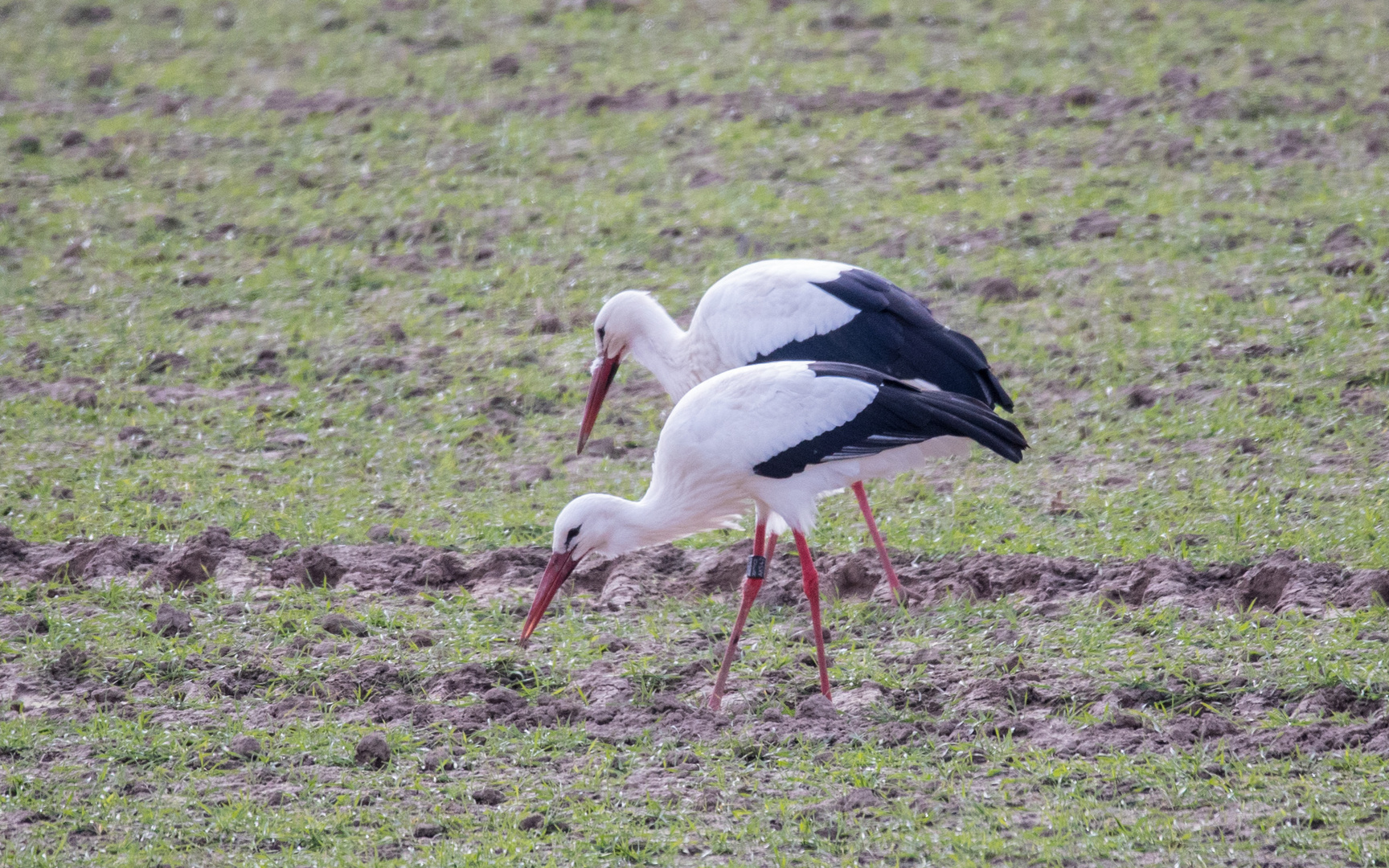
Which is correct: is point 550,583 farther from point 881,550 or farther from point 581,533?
point 881,550

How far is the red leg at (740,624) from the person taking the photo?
498 cm

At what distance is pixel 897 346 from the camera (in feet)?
19.5

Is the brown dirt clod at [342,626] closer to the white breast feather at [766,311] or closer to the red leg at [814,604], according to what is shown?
the red leg at [814,604]

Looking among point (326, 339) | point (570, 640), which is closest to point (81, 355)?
point (326, 339)

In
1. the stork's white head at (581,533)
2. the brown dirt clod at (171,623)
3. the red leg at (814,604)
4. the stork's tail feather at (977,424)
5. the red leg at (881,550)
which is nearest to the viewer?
the red leg at (814,604)

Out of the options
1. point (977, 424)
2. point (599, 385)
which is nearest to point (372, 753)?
point (977, 424)

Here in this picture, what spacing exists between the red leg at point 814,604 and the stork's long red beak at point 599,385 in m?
1.98

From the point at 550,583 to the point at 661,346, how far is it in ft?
5.83

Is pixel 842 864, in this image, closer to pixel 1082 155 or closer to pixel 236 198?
pixel 1082 155

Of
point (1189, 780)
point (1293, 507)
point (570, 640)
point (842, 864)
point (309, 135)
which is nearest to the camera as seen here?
point (842, 864)

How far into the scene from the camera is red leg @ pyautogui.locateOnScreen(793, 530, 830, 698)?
4.95m

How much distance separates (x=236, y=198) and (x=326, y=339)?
7.96 ft

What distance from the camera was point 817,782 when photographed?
4.35 metres

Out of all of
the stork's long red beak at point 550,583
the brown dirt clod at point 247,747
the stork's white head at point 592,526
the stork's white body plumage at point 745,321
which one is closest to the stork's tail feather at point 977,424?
the stork's white body plumage at point 745,321
